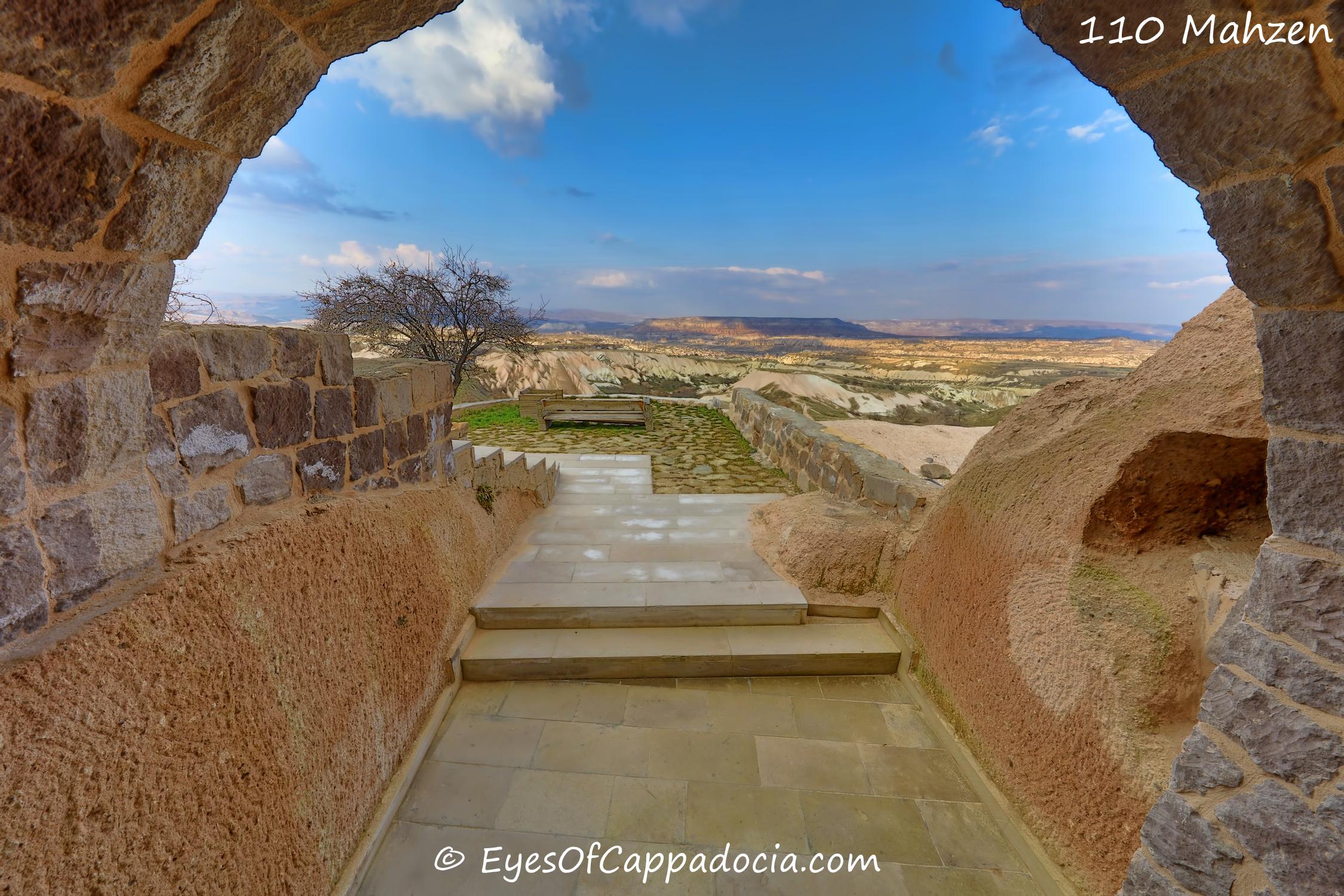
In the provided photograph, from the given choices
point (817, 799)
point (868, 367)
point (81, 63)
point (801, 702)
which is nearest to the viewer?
point (81, 63)

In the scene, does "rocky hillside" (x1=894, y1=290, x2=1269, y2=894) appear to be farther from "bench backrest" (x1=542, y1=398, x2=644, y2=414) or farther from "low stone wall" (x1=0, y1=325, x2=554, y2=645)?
"bench backrest" (x1=542, y1=398, x2=644, y2=414)

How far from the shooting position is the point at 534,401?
34.2 ft

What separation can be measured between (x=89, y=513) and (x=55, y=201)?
0.69m

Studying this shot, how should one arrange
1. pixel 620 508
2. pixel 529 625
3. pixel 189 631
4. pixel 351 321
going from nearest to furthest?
1. pixel 189 631
2. pixel 529 625
3. pixel 620 508
4. pixel 351 321

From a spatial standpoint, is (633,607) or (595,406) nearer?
(633,607)

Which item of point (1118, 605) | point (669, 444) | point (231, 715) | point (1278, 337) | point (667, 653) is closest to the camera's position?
point (1278, 337)

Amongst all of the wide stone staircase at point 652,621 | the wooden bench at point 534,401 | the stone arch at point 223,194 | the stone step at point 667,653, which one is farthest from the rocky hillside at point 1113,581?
the wooden bench at point 534,401

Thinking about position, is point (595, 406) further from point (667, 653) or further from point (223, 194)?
point (223, 194)

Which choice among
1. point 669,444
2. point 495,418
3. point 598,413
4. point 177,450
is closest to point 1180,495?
point 177,450

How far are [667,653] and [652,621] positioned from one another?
0.97 feet

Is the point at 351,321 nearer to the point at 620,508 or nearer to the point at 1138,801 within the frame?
the point at 620,508

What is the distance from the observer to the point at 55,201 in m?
0.94

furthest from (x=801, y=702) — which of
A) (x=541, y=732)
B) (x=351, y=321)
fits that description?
(x=351, y=321)

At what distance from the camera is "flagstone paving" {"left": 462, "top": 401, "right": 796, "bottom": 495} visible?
21.1ft
